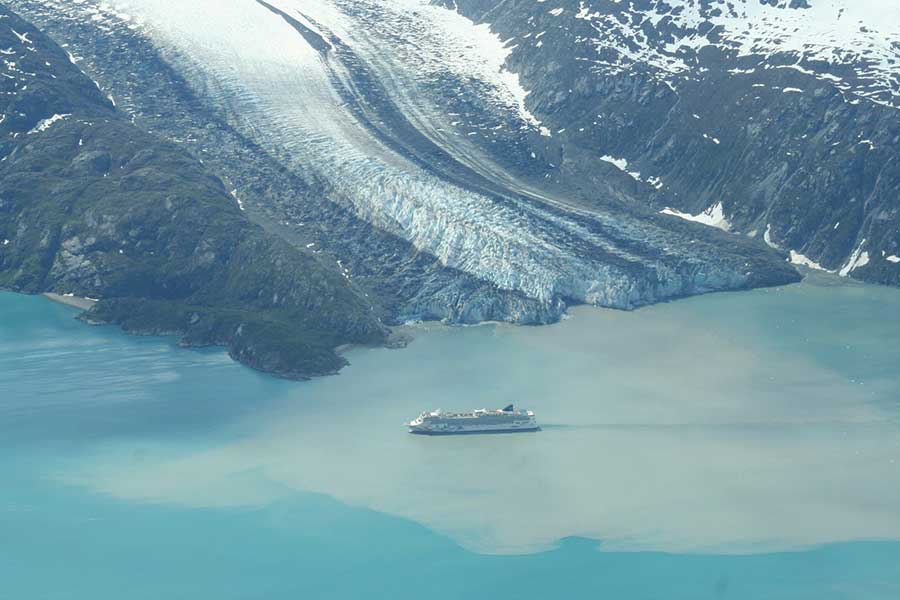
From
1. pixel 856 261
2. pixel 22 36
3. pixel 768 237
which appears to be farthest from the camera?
pixel 22 36

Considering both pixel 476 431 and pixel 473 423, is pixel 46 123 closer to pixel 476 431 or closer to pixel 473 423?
pixel 473 423

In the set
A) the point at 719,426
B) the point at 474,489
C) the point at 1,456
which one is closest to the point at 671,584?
the point at 474,489

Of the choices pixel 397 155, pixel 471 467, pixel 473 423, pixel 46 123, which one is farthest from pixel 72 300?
pixel 471 467

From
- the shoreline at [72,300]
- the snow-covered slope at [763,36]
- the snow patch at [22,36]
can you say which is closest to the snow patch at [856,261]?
the snow-covered slope at [763,36]

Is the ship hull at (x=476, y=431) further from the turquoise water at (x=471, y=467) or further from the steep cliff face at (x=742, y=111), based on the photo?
the steep cliff face at (x=742, y=111)

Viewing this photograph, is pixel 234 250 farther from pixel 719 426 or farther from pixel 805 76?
pixel 805 76

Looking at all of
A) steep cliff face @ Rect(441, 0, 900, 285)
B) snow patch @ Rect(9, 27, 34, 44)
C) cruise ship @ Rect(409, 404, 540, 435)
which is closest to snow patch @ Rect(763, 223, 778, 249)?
steep cliff face @ Rect(441, 0, 900, 285)
